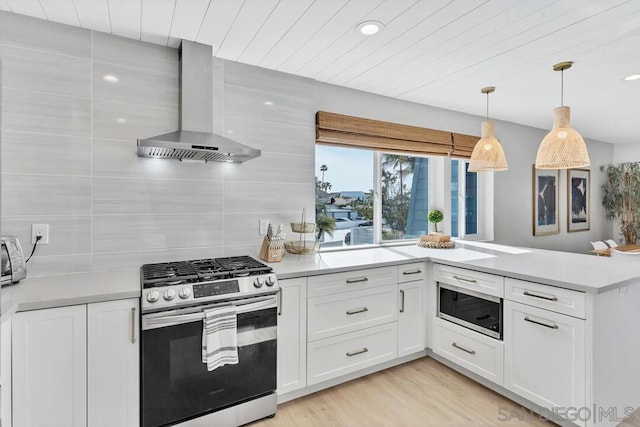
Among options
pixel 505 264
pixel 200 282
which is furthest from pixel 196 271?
pixel 505 264

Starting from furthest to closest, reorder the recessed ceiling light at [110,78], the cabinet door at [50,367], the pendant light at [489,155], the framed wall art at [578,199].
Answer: the framed wall art at [578,199], the pendant light at [489,155], the recessed ceiling light at [110,78], the cabinet door at [50,367]

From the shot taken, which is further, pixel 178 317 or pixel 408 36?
pixel 408 36

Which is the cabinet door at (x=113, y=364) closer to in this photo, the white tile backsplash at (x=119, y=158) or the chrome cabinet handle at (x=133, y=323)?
the chrome cabinet handle at (x=133, y=323)

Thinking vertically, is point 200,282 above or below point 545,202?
below

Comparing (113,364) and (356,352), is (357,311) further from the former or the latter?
(113,364)

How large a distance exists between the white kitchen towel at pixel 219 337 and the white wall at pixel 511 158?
73.2 inches

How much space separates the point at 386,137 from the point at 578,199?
146 inches

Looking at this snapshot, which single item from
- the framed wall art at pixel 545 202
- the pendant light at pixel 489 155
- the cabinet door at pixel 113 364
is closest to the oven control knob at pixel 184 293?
the cabinet door at pixel 113 364

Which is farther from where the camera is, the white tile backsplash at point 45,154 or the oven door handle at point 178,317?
the white tile backsplash at point 45,154

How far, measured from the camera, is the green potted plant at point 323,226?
3125 mm

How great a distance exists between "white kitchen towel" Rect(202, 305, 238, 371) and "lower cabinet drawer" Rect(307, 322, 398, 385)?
1.83ft

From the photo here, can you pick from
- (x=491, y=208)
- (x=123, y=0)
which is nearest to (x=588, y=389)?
(x=491, y=208)

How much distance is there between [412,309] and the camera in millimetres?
2637

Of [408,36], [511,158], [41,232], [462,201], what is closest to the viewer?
[41,232]
